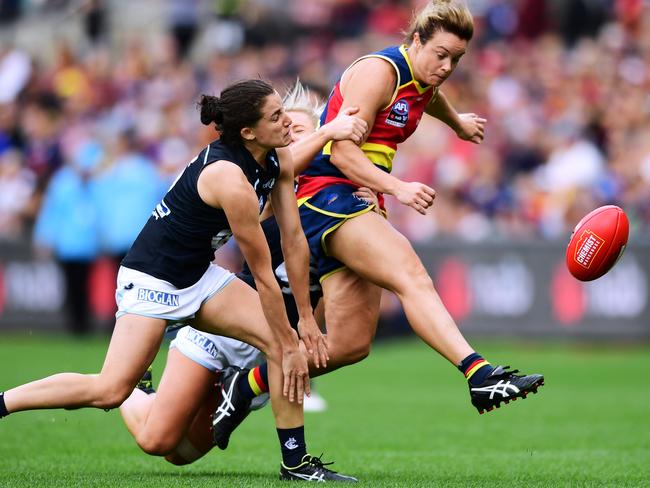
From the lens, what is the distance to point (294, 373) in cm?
641

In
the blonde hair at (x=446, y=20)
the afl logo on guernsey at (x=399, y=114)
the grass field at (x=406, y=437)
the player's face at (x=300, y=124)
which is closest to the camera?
the grass field at (x=406, y=437)

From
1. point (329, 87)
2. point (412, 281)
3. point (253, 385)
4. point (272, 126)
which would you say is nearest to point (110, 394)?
point (253, 385)

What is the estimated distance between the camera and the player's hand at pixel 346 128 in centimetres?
652

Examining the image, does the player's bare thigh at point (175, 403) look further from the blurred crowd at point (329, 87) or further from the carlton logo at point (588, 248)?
the blurred crowd at point (329, 87)

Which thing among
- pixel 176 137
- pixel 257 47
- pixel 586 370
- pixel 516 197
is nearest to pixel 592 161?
pixel 516 197

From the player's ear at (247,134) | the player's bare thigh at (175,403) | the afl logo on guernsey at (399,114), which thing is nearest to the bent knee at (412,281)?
the afl logo on guernsey at (399,114)

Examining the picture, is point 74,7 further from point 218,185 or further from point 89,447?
point 218,185

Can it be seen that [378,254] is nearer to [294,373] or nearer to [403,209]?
[294,373]

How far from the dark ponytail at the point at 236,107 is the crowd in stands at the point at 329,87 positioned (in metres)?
7.02

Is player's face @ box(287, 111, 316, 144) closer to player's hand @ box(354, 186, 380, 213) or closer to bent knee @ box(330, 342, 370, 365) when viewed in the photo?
player's hand @ box(354, 186, 380, 213)

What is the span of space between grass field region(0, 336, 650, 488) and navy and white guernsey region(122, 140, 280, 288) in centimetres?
106

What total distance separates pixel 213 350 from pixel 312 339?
2.89ft

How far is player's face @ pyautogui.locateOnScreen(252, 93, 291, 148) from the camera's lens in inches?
243

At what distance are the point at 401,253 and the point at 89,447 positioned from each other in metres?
2.48
